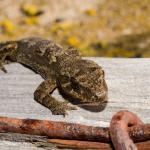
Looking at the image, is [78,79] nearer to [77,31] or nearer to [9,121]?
[9,121]

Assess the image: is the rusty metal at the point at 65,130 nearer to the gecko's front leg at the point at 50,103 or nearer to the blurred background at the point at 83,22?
the gecko's front leg at the point at 50,103

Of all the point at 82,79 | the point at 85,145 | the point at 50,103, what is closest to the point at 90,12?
the point at 82,79

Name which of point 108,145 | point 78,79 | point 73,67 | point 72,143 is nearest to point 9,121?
point 72,143

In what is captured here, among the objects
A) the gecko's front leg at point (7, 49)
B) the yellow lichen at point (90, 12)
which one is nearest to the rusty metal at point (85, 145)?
the gecko's front leg at point (7, 49)

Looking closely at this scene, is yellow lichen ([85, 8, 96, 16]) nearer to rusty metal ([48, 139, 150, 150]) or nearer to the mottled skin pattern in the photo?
the mottled skin pattern

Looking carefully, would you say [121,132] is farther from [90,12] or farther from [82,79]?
[90,12]

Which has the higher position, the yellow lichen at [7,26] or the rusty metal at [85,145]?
the rusty metal at [85,145]
